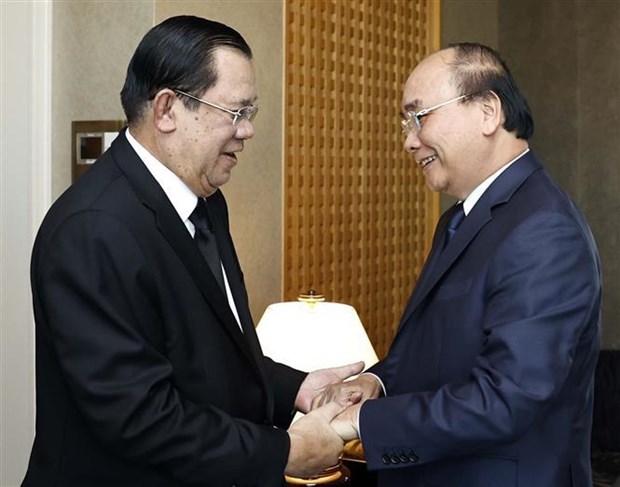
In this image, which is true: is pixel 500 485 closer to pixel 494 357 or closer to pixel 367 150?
pixel 494 357

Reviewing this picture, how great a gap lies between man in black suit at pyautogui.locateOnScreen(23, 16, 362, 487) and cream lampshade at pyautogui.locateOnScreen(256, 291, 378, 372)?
3.19ft

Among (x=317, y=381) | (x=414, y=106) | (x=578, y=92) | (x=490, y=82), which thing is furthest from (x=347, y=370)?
(x=578, y=92)

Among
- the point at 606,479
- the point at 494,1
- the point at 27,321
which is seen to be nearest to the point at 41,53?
the point at 27,321

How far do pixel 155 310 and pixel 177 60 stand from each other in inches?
20.1

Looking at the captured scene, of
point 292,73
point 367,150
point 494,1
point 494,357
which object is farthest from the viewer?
point 494,1

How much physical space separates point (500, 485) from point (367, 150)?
248 cm

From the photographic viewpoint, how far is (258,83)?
368 cm

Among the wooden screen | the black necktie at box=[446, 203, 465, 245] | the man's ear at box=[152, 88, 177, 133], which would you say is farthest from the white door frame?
the black necktie at box=[446, 203, 465, 245]

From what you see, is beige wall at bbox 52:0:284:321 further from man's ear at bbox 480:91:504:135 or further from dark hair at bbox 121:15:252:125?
man's ear at bbox 480:91:504:135

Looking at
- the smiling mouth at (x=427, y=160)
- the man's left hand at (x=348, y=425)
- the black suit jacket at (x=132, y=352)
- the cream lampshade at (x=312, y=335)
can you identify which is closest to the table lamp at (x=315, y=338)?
the cream lampshade at (x=312, y=335)

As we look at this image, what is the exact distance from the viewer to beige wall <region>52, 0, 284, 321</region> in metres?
3.19

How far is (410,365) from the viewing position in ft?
7.70

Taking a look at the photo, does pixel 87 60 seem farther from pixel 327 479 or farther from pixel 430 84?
pixel 327 479

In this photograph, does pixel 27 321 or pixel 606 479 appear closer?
pixel 27 321
